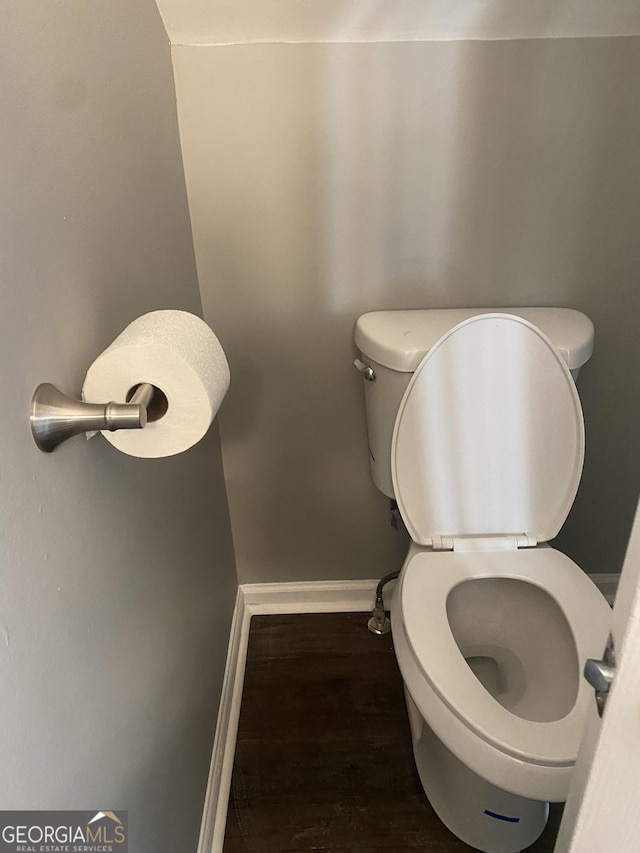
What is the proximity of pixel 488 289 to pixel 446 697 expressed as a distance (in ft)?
2.57

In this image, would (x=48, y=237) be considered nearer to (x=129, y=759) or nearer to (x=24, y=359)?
(x=24, y=359)

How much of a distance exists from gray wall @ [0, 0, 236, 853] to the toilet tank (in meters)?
0.39

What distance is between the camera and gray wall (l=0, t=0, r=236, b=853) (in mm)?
502

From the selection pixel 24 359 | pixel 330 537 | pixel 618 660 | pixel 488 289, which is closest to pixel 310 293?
pixel 488 289

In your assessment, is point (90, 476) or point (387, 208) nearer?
point (90, 476)

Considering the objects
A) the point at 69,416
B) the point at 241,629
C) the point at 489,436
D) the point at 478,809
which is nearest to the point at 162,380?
the point at 69,416

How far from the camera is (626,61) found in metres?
1.03

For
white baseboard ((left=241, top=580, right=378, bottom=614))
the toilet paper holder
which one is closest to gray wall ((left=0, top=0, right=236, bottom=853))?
the toilet paper holder

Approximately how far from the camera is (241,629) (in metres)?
1.52

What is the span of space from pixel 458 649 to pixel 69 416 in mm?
756

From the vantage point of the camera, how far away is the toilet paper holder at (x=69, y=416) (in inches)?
20.6

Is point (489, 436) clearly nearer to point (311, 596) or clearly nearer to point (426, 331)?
point (426, 331)

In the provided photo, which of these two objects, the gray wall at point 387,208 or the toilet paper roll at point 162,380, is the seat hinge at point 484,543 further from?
the toilet paper roll at point 162,380

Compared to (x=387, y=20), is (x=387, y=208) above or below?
below
